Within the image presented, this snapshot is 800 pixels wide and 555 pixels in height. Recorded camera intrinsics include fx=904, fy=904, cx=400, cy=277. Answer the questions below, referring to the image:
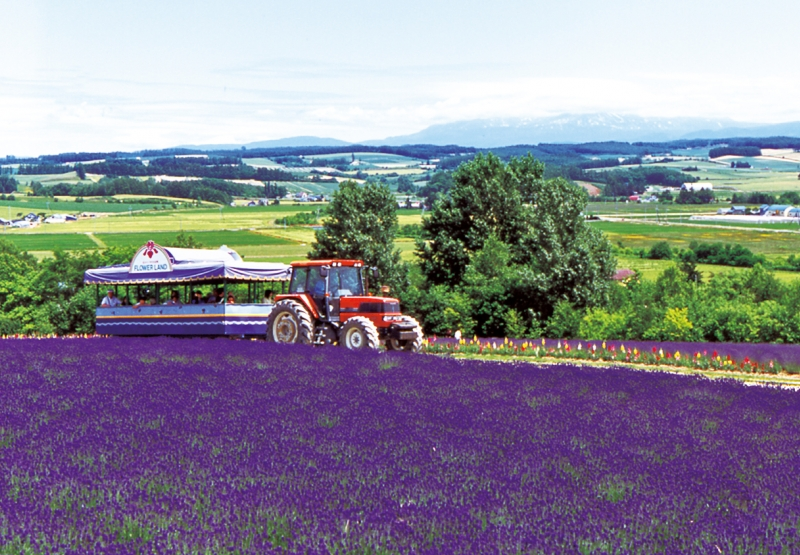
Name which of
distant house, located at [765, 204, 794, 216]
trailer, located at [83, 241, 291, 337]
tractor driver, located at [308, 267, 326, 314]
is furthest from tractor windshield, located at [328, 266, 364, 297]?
distant house, located at [765, 204, 794, 216]

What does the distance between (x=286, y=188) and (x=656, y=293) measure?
14733 centimetres

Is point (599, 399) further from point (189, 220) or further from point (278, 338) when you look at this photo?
point (189, 220)

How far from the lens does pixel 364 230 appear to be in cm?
4612

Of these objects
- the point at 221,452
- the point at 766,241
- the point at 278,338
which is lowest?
the point at 766,241

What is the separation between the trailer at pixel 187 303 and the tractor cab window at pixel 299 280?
2317 millimetres

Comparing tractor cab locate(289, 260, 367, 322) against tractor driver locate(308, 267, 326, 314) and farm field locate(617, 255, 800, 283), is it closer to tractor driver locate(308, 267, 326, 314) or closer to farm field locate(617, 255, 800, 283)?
tractor driver locate(308, 267, 326, 314)

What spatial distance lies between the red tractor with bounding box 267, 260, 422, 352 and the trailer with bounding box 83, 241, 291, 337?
2.30 meters

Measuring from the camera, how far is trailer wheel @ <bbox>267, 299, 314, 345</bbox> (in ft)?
68.4

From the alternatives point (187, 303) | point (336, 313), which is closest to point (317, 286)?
point (336, 313)

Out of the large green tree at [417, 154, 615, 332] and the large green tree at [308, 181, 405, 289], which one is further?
the large green tree at [308, 181, 405, 289]

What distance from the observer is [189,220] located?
116938 mm

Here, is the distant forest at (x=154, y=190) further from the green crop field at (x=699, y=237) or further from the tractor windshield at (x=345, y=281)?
the tractor windshield at (x=345, y=281)

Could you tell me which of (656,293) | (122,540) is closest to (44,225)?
(656,293)

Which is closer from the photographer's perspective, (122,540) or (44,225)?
(122,540)
